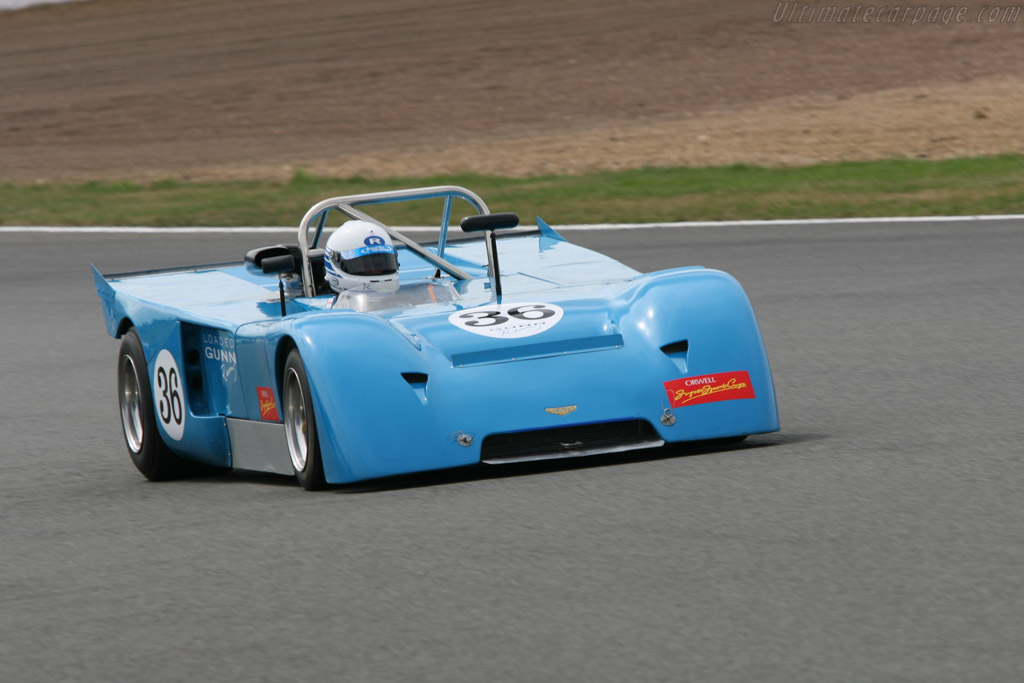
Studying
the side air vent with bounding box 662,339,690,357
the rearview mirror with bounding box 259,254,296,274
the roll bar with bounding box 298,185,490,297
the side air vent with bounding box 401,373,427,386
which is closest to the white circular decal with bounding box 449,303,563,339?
the side air vent with bounding box 401,373,427,386

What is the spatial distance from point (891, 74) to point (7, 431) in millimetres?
19483

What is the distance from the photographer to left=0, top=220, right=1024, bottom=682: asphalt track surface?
11.8ft

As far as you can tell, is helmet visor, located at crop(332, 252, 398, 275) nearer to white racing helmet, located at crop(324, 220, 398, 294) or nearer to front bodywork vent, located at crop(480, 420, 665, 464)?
white racing helmet, located at crop(324, 220, 398, 294)

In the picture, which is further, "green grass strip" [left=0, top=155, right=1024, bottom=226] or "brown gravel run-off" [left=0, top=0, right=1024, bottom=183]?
"brown gravel run-off" [left=0, top=0, right=1024, bottom=183]

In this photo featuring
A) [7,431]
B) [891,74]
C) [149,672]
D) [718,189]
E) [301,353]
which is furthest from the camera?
[891,74]

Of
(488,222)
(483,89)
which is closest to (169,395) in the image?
(488,222)

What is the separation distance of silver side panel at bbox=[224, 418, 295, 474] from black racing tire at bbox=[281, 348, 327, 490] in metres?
0.06

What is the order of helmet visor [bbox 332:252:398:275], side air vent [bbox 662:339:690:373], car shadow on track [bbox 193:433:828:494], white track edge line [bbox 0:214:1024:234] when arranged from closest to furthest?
car shadow on track [bbox 193:433:828:494], side air vent [bbox 662:339:690:373], helmet visor [bbox 332:252:398:275], white track edge line [bbox 0:214:1024:234]

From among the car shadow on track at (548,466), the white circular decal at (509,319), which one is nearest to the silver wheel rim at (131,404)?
the car shadow on track at (548,466)

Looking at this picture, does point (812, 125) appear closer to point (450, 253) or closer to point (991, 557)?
point (450, 253)

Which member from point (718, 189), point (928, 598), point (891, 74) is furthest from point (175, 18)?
point (928, 598)

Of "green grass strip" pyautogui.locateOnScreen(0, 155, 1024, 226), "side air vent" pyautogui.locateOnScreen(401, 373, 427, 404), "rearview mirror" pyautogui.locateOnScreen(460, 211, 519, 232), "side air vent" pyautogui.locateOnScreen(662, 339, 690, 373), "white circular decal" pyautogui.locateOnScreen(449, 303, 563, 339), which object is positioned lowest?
"green grass strip" pyautogui.locateOnScreen(0, 155, 1024, 226)

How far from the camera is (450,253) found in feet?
26.5

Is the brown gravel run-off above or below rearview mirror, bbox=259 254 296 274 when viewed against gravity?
below
